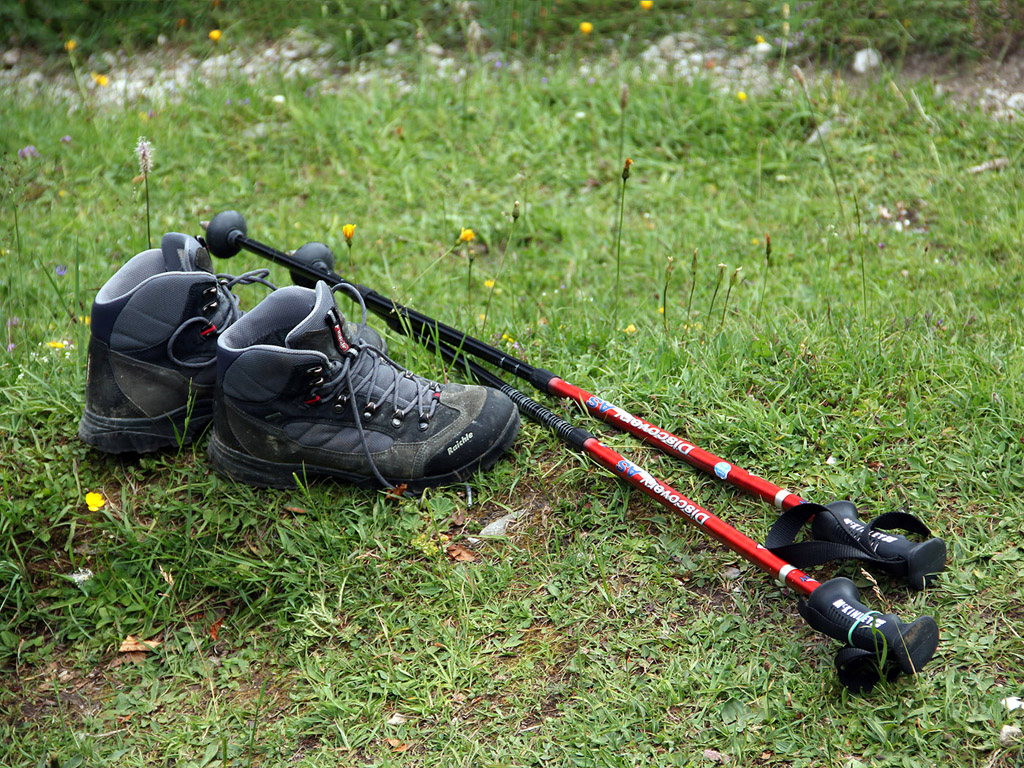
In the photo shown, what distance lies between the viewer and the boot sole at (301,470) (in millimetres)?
3025

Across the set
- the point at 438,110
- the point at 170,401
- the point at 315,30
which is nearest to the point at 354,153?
the point at 438,110

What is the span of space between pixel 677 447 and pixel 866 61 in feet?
14.0

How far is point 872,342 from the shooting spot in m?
3.55

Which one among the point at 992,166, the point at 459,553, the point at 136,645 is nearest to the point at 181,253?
the point at 136,645

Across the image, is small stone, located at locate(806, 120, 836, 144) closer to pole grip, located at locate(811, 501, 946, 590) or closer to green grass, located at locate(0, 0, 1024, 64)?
green grass, located at locate(0, 0, 1024, 64)

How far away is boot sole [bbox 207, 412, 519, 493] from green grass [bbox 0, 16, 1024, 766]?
0.07 meters

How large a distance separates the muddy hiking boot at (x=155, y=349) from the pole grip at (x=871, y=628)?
7.15ft

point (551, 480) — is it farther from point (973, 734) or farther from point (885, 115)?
point (885, 115)

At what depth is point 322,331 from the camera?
9.27 ft

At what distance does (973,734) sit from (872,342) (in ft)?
5.55

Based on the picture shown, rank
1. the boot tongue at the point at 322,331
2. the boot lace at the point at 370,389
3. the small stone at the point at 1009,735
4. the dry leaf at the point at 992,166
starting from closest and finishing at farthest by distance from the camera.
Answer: the small stone at the point at 1009,735 → the boot tongue at the point at 322,331 → the boot lace at the point at 370,389 → the dry leaf at the point at 992,166

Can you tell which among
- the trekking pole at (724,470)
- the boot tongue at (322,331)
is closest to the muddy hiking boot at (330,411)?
the boot tongue at (322,331)

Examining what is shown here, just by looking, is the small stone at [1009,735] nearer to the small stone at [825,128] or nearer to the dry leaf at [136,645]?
the dry leaf at [136,645]

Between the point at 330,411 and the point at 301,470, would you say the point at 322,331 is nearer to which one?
the point at 330,411
